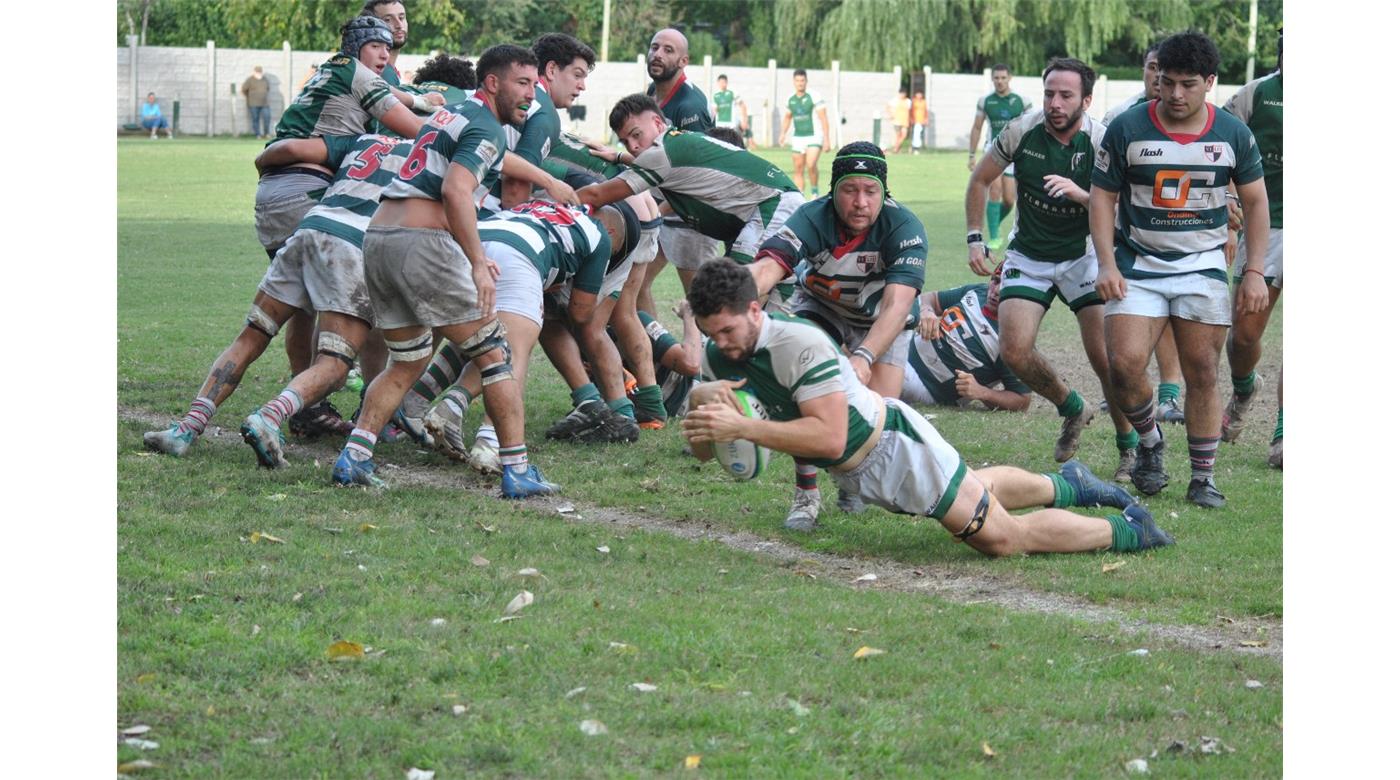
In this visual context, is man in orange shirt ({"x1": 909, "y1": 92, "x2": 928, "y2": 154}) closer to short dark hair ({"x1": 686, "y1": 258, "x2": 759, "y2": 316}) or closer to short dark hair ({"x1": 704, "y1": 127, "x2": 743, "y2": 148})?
short dark hair ({"x1": 704, "y1": 127, "x2": 743, "y2": 148})

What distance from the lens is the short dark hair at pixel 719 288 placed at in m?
5.66

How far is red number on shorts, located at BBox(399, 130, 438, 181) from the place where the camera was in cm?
709

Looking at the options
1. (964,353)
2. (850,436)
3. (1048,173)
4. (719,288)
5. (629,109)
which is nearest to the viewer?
(719,288)

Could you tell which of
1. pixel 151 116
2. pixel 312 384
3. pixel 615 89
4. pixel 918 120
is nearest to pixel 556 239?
pixel 312 384

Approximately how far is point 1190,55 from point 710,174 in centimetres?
296

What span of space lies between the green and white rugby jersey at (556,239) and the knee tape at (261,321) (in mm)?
1196

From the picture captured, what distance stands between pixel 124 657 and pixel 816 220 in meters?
3.82

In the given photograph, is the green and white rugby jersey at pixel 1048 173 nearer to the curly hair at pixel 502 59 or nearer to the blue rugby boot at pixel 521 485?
the curly hair at pixel 502 59

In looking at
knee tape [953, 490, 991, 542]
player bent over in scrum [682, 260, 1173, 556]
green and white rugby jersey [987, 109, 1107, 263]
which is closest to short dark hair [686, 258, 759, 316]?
player bent over in scrum [682, 260, 1173, 556]

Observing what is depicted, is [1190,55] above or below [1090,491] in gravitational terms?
above

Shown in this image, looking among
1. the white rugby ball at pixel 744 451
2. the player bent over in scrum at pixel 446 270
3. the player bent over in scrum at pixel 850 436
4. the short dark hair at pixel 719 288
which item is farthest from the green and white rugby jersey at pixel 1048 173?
the short dark hair at pixel 719 288

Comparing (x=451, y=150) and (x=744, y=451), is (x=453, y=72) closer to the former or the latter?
(x=451, y=150)

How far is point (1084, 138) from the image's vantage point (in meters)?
8.11

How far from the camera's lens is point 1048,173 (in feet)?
26.7
